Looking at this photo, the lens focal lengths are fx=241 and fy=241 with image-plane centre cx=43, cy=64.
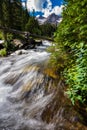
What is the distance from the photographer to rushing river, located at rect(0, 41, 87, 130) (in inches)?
314

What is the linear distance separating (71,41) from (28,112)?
3.80 metres

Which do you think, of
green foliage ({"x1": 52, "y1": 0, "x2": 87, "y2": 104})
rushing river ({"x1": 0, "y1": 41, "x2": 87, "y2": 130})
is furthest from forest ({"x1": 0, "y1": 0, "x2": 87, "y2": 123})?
rushing river ({"x1": 0, "y1": 41, "x2": 87, "y2": 130})

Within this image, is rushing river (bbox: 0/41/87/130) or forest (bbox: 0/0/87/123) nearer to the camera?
forest (bbox: 0/0/87/123)

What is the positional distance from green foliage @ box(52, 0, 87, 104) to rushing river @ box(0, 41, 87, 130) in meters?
0.73

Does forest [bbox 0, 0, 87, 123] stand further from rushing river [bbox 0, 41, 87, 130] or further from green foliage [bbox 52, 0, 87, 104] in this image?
rushing river [bbox 0, 41, 87, 130]

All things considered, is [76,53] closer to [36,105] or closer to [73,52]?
[73,52]

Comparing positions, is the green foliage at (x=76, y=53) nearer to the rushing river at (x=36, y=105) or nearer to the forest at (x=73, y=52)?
the forest at (x=73, y=52)

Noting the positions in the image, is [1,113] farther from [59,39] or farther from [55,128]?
[59,39]

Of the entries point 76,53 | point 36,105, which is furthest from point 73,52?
point 36,105

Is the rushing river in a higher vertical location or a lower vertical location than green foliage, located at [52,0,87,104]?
lower

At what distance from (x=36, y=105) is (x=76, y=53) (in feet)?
9.25

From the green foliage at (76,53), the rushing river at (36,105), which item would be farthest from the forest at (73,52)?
the rushing river at (36,105)

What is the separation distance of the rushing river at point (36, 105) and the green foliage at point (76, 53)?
73 centimetres

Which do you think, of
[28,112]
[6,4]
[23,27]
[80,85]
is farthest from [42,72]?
[23,27]
